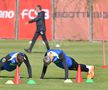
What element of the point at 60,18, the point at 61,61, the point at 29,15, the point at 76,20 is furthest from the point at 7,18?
the point at 61,61

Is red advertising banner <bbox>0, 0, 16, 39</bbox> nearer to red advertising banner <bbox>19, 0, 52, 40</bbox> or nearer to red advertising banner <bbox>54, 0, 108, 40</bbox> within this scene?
red advertising banner <bbox>19, 0, 52, 40</bbox>

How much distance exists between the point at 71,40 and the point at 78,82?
1997 cm

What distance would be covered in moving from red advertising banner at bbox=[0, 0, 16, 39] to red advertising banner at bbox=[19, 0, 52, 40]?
1.58ft

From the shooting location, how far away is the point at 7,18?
35.6 m

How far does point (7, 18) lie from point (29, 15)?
1.35 meters

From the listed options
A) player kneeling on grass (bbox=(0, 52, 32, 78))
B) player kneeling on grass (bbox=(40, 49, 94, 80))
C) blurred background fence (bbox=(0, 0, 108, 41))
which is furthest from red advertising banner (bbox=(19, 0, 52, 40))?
player kneeling on grass (bbox=(0, 52, 32, 78))

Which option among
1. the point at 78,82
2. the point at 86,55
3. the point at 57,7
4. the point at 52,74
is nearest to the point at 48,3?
the point at 57,7

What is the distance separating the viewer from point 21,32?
35.3m

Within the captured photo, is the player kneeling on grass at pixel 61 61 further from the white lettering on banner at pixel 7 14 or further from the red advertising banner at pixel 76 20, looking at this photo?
the white lettering on banner at pixel 7 14

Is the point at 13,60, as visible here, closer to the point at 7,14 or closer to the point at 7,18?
the point at 7,14

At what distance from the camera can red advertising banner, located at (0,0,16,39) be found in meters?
35.3

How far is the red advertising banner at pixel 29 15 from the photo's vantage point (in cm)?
3512

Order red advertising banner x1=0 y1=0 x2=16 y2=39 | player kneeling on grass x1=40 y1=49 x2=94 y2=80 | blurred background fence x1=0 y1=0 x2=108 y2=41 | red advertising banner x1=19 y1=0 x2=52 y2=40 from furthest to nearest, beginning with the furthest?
red advertising banner x1=0 y1=0 x2=16 y2=39, red advertising banner x1=19 y1=0 x2=52 y2=40, blurred background fence x1=0 y1=0 x2=108 y2=41, player kneeling on grass x1=40 y1=49 x2=94 y2=80

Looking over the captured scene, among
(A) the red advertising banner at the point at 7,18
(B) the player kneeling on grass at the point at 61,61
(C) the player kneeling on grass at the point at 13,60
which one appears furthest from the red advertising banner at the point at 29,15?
(C) the player kneeling on grass at the point at 13,60
